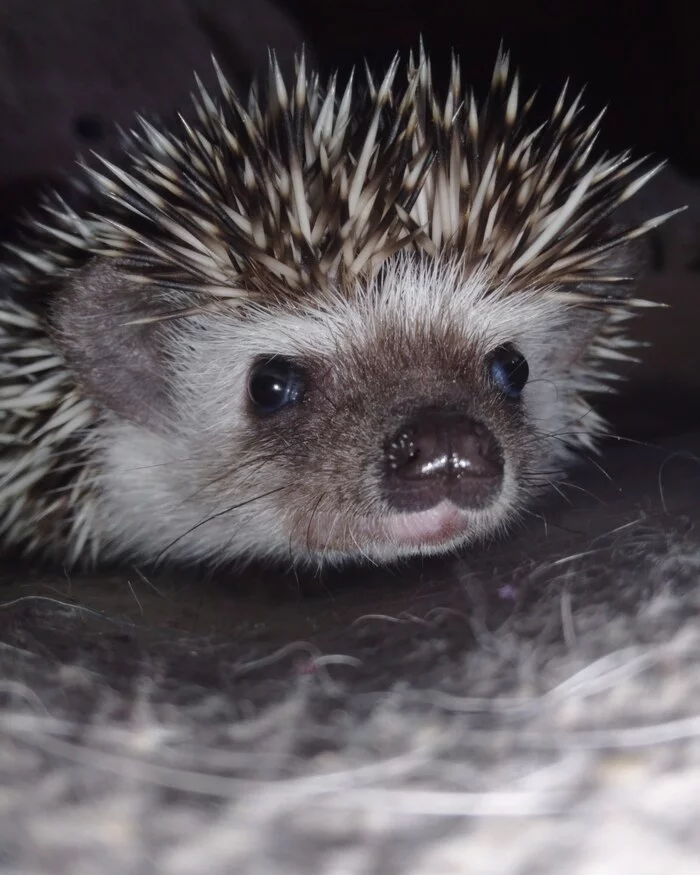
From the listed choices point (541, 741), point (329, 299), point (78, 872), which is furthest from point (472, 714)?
point (329, 299)

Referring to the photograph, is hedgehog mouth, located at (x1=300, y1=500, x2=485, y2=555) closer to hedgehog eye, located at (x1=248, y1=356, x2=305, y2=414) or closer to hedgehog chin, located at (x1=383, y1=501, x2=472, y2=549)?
hedgehog chin, located at (x1=383, y1=501, x2=472, y2=549)

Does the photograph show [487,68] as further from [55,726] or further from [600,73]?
[55,726]

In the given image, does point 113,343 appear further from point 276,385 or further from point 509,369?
point 509,369

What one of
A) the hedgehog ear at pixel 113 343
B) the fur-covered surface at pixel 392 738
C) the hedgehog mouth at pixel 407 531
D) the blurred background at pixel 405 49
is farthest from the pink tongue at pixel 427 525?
the blurred background at pixel 405 49

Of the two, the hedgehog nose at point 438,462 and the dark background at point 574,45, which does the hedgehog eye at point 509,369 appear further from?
the dark background at point 574,45

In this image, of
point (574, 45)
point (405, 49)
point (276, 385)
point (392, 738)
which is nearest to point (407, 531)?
point (276, 385)

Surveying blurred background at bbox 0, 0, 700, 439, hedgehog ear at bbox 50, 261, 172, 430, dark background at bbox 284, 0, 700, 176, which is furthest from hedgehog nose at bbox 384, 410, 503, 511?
dark background at bbox 284, 0, 700, 176
